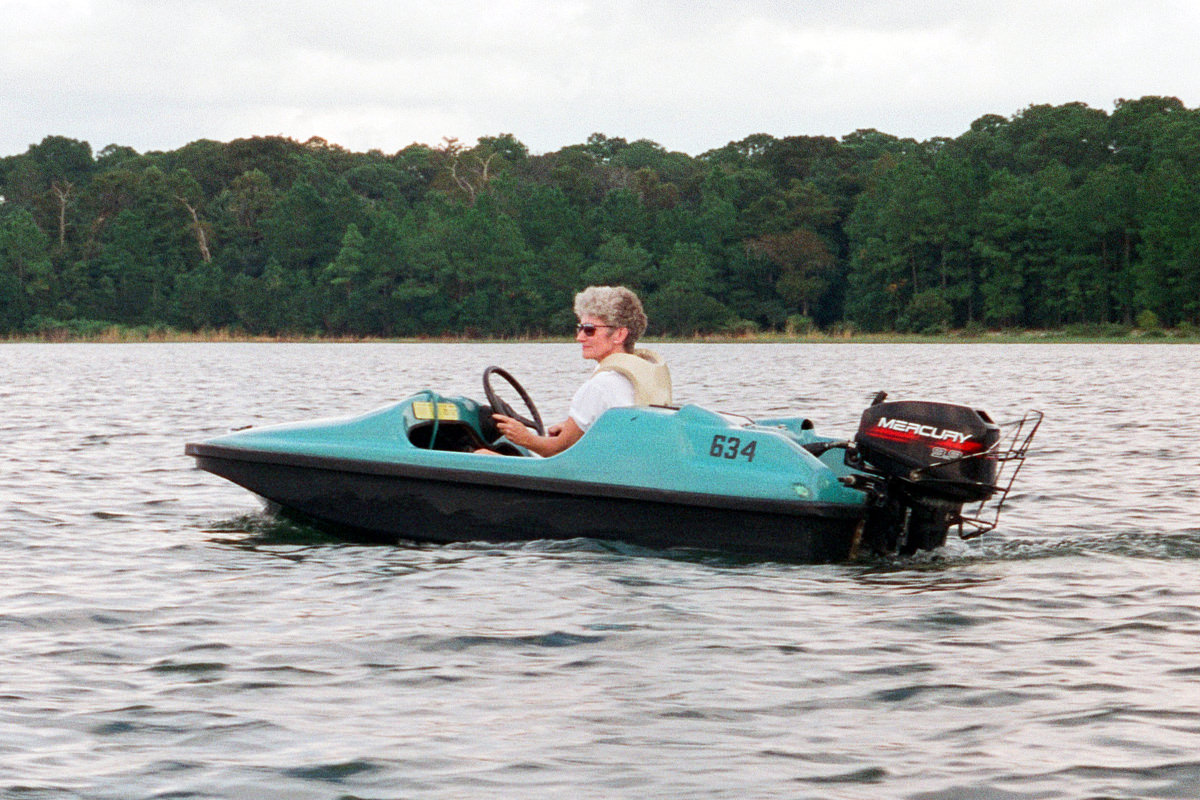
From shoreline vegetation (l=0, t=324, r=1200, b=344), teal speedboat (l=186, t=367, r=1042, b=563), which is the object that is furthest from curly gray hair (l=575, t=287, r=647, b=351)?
shoreline vegetation (l=0, t=324, r=1200, b=344)

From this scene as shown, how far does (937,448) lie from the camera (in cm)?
695

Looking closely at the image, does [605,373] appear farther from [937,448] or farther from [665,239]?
[665,239]

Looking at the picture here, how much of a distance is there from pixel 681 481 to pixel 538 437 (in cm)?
82

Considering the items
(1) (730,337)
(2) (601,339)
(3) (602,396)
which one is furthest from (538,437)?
(1) (730,337)

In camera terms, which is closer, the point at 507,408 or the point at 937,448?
the point at 937,448

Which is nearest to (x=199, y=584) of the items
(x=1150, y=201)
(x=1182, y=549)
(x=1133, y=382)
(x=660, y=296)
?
(x=1182, y=549)

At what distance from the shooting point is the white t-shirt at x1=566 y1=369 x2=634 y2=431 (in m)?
7.58

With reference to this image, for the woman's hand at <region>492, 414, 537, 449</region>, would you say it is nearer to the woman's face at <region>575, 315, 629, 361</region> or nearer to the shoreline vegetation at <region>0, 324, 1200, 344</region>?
the woman's face at <region>575, 315, 629, 361</region>

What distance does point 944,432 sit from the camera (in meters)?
6.96

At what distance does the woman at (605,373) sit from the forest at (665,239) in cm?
6083

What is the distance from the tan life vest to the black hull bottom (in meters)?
0.58

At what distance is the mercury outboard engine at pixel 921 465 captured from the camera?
6.94m

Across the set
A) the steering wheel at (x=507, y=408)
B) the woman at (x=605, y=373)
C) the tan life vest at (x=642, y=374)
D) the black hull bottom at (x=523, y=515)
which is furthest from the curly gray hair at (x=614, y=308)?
the black hull bottom at (x=523, y=515)

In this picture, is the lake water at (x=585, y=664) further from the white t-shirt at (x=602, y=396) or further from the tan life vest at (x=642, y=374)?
the tan life vest at (x=642, y=374)
